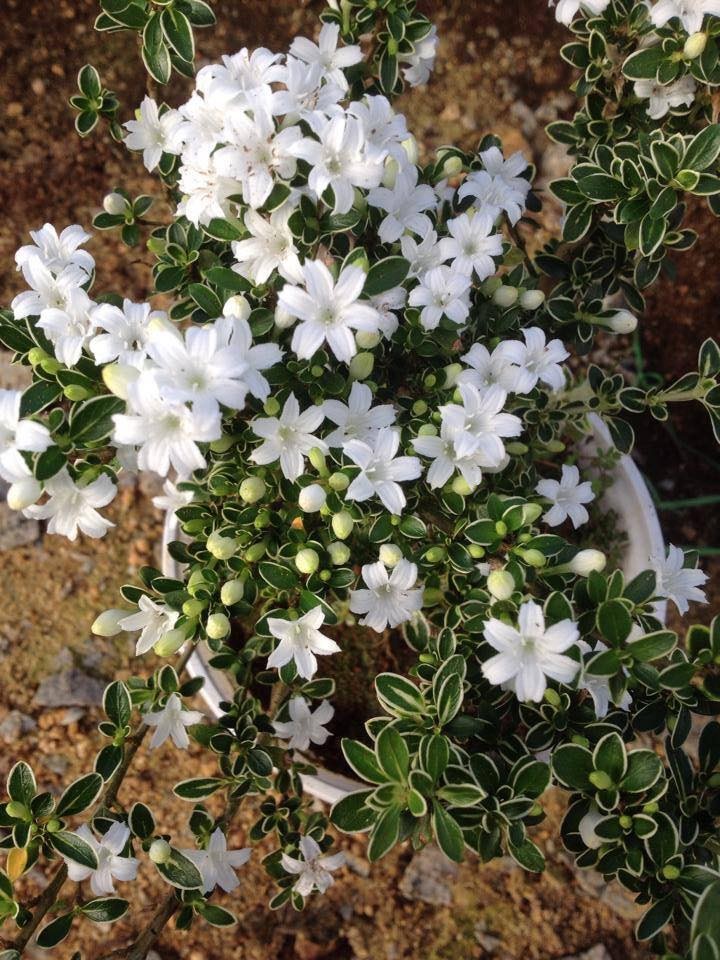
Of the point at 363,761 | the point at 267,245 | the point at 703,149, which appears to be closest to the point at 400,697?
the point at 363,761

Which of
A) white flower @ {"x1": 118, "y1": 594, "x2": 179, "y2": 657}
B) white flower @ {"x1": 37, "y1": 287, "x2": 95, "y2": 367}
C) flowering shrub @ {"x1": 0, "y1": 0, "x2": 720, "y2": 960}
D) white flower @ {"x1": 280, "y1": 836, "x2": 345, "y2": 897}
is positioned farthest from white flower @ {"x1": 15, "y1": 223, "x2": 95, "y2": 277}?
white flower @ {"x1": 280, "y1": 836, "x2": 345, "y2": 897}

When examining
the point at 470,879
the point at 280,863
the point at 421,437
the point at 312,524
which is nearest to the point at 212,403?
the point at 421,437

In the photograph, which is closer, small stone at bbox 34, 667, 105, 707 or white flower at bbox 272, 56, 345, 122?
white flower at bbox 272, 56, 345, 122

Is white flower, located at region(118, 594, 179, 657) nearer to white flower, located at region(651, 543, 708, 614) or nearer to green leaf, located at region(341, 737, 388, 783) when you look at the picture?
green leaf, located at region(341, 737, 388, 783)

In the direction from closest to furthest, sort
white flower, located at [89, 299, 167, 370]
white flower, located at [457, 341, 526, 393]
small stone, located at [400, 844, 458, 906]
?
white flower, located at [89, 299, 167, 370]
white flower, located at [457, 341, 526, 393]
small stone, located at [400, 844, 458, 906]

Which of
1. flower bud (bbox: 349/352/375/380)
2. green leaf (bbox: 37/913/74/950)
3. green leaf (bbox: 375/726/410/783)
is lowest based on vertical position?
green leaf (bbox: 37/913/74/950)

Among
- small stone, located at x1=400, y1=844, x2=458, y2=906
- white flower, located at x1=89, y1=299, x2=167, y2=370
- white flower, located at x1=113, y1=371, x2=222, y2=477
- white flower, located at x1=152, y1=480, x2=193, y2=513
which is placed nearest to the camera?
white flower, located at x1=113, y1=371, x2=222, y2=477

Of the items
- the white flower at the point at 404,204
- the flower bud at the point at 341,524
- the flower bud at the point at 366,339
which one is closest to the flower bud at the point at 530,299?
the white flower at the point at 404,204
